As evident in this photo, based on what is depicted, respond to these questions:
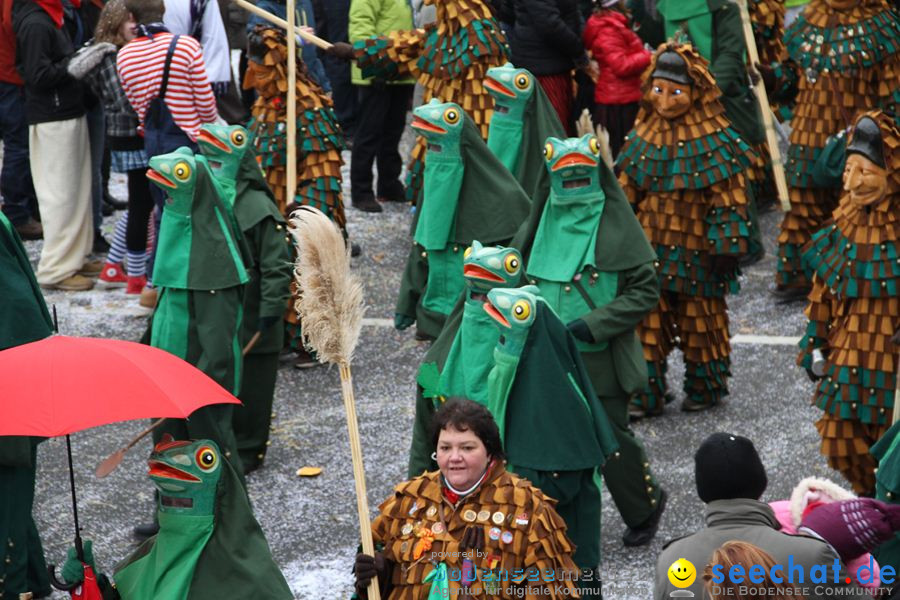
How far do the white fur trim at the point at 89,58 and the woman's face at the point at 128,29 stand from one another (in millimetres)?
197

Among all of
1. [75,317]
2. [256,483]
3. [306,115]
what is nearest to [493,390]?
[256,483]

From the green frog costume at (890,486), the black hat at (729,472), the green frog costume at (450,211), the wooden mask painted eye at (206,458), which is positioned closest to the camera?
the black hat at (729,472)

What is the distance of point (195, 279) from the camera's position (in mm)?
8219

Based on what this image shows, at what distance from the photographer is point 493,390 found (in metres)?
6.61

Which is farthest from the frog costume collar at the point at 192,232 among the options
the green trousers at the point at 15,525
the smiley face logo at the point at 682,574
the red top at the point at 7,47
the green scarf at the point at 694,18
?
the green scarf at the point at 694,18

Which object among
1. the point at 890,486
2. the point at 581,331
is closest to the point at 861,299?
the point at 581,331

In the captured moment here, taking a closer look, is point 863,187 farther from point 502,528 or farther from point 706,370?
point 502,528

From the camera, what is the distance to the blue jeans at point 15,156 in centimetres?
1244

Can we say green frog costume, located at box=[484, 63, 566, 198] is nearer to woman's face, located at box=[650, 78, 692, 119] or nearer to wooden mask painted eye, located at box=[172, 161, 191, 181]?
woman's face, located at box=[650, 78, 692, 119]

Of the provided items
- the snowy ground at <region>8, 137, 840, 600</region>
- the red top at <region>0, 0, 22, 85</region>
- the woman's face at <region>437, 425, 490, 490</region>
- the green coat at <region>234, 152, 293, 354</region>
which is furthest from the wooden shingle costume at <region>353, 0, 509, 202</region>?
the woman's face at <region>437, 425, 490, 490</region>

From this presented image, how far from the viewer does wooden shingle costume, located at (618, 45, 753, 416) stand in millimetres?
9508

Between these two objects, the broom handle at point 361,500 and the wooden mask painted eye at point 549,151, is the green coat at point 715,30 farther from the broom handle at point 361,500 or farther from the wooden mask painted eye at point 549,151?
the broom handle at point 361,500

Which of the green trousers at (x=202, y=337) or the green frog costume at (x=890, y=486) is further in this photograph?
the green trousers at (x=202, y=337)

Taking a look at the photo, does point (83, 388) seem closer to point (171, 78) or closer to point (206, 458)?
point (206, 458)
